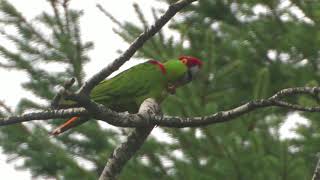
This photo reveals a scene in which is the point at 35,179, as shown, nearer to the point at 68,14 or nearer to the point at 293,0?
the point at 68,14

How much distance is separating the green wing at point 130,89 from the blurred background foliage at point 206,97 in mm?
393

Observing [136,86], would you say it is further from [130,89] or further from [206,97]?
[206,97]

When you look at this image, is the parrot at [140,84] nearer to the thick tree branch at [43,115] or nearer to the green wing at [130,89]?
the green wing at [130,89]

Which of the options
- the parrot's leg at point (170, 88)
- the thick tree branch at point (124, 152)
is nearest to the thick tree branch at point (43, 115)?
the thick tree branch at point (124, 152)

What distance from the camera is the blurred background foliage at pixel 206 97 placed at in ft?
11.9

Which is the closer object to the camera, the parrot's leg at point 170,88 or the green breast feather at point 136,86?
the green breast feather at point 136,86

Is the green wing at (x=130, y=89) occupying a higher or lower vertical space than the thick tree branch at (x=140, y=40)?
higher

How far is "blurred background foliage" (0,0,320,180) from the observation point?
3635mm

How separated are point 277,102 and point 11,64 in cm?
303

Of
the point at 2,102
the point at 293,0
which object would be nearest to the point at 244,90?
the point at 293,0

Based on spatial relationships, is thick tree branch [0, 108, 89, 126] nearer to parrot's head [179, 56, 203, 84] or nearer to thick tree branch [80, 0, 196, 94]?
thick tree branch [80, 0, 196, 94]

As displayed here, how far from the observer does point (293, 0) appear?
4355mm

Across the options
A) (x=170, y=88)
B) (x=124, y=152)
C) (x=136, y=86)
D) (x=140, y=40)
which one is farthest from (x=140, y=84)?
(x=140, y=40)

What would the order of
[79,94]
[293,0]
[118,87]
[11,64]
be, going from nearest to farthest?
[79,94] → [118,87] → [293,0] → [11,64]
